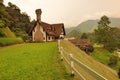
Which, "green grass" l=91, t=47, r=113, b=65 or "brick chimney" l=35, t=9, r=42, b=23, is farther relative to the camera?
"green grass" l=91, t=47, r=113, b=65

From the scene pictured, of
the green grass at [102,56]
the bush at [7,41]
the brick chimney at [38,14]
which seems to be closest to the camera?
the bush at [7,41]

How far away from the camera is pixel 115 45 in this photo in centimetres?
8644

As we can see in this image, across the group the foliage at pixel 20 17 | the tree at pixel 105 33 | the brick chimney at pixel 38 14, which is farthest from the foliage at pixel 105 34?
the brick chimney at pixel 38 14

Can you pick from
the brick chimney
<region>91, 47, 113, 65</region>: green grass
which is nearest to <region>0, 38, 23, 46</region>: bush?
the brick chimney

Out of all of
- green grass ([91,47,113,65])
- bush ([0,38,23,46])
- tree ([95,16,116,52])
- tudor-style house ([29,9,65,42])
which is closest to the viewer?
bush ([0,38,23,46])

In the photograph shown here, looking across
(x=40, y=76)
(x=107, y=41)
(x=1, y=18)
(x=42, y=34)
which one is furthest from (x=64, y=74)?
(x=107, y=41)

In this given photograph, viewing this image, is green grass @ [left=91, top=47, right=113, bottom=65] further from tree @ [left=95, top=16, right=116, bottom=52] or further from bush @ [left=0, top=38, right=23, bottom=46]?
bush @ [left=0, top=38, right=23, bottom=46]

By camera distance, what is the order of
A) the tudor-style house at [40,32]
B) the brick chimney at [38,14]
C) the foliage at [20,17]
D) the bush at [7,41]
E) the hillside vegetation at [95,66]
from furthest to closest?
the foliage at [20,17]
the tudor-style house at [40,32]
the brick chimney at [38,14]
the bush at [7,41]
the hillside vegetation at [95,66]

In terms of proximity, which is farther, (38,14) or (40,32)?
(40,32)

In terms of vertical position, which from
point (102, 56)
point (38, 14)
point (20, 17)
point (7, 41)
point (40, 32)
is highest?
point (20, 17)

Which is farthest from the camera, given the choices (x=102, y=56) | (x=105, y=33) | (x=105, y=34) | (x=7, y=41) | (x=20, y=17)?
(x=105, y=33)

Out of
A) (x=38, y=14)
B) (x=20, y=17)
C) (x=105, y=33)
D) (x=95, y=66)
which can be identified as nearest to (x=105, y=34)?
(x=105, y=33)

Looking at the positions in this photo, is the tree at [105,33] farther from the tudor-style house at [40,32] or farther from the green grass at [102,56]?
the tudor-style house at [40,32]

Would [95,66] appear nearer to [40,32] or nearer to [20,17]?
[40,32]
